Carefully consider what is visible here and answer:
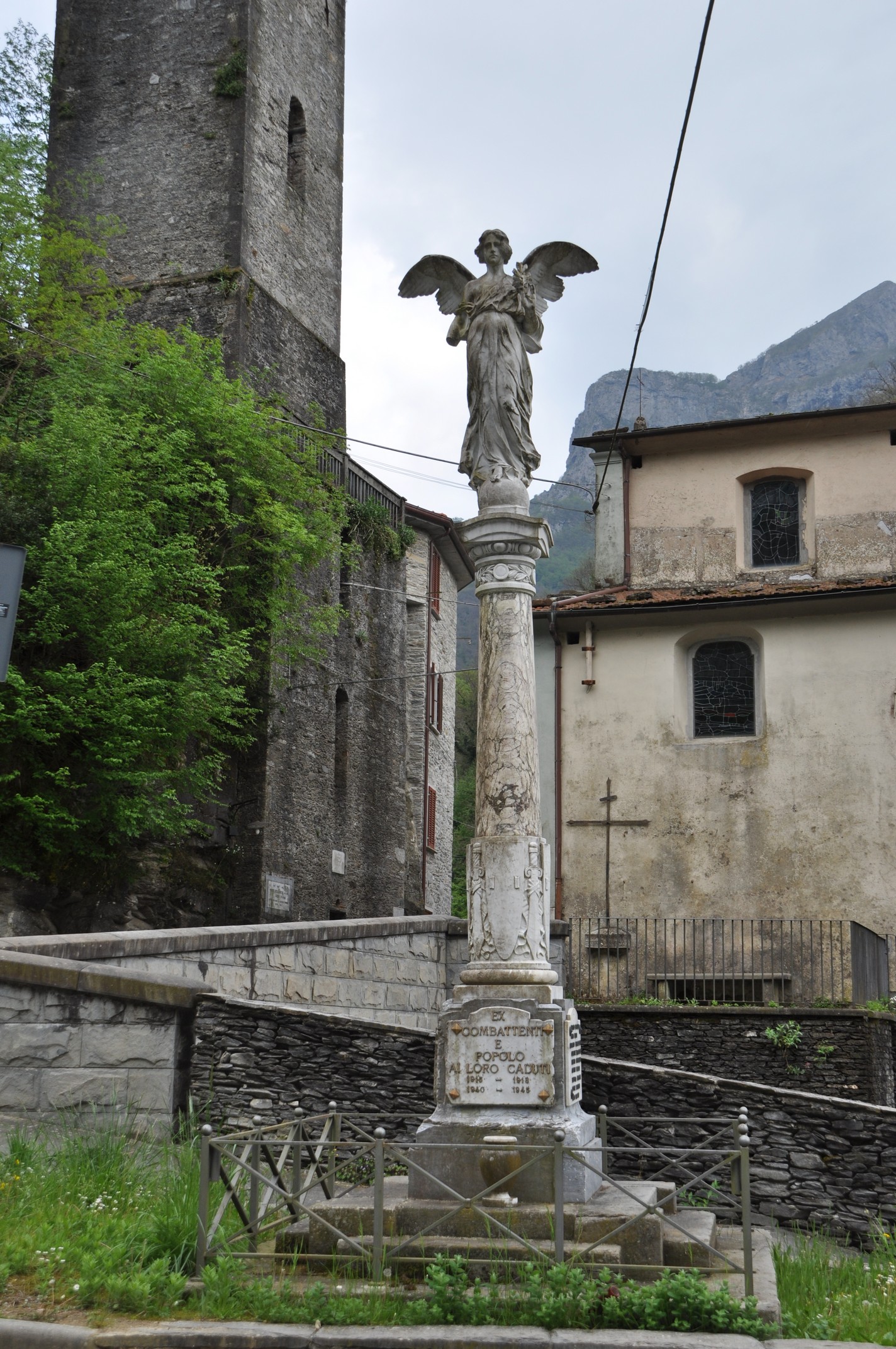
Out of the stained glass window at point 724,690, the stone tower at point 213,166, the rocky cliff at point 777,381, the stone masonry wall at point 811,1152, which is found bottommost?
the stone masonry wall at point 811,1152

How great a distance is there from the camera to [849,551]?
20469mm

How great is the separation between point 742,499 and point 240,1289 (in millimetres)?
16928

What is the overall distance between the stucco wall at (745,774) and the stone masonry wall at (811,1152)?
292 inches

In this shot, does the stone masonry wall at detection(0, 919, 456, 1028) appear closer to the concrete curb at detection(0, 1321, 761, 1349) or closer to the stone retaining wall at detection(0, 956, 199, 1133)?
the stone retaining wall at detection(0, 956, 199, 1133)

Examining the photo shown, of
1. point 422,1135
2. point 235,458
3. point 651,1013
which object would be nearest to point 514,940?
point 422,1135

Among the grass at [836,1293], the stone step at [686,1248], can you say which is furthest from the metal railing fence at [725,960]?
the stone step at [686,1248]

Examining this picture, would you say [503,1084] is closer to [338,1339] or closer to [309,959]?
[338,1339]

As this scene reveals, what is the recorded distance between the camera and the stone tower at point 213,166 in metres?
25.0

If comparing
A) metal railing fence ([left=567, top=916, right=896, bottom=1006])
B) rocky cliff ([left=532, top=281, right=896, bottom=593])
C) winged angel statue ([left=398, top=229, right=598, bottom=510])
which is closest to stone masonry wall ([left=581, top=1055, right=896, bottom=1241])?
winged angel statue ([left=398, top=229, right=598, bottom=510])

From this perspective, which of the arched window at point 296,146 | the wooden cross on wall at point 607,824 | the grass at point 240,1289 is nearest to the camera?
the grass at point 240,1289

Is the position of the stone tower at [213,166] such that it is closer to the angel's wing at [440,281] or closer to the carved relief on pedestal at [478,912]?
the angel's wing at [440,281]

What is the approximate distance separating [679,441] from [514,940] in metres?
14.4

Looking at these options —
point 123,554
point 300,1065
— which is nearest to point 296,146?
point 123,554

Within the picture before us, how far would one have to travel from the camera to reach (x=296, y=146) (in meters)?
28.2
